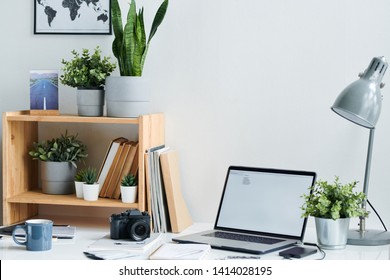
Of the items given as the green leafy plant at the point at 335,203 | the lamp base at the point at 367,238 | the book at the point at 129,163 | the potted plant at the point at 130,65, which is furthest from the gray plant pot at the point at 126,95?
the lamp base at the point at 367,238

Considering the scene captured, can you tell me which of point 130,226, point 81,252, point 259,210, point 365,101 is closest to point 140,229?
point 130,226

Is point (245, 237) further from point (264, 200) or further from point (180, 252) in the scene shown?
point (180, 252)

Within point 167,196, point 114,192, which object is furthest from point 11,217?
point 167,196

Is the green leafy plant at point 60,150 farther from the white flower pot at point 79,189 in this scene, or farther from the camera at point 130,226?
the camera at point 130,226

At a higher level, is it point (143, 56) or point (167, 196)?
point (143, 56)

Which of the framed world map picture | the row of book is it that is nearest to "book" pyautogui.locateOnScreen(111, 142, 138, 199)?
the row of book

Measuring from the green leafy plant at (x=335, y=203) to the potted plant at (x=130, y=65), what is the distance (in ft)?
2.16

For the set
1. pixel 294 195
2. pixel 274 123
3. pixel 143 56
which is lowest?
pixel 294 195

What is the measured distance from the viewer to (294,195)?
2189 mm

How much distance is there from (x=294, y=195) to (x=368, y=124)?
0.33 metres

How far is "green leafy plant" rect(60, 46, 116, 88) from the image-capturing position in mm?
2346

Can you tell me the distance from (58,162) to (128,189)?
32 cm
